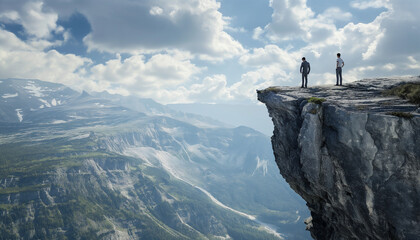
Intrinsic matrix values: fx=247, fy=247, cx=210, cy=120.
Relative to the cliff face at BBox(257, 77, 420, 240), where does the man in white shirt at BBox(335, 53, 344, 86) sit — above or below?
above

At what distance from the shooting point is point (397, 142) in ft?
52.0

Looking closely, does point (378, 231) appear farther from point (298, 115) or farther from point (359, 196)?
point (298, 115)

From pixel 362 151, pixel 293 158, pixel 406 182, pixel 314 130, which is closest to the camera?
pixel 406 182

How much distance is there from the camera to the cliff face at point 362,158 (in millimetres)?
15711

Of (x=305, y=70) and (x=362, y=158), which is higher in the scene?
(x=305, y=70)

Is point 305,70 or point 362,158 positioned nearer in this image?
point 362,158

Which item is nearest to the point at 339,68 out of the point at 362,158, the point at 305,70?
the point at 305,70

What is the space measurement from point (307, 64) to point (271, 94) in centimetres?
606

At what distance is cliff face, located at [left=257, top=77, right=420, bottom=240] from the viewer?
15711 millimetres

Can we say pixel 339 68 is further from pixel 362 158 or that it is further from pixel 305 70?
pixel 362 158

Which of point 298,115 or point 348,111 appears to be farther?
point 298,115

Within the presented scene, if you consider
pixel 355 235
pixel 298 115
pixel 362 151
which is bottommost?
pixel 355 235

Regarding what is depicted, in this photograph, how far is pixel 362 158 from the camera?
1736 centimetres

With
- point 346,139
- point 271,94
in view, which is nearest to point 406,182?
point 346,139
